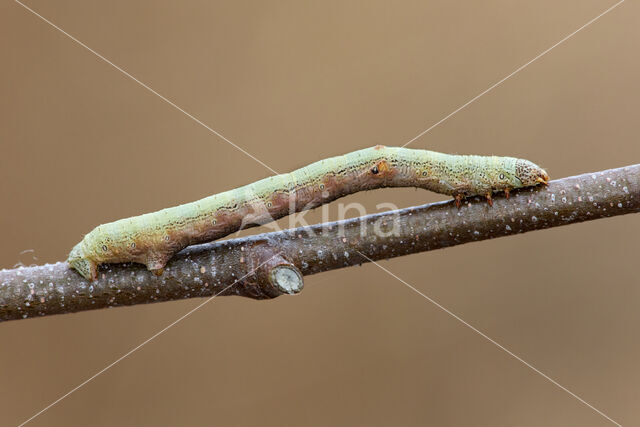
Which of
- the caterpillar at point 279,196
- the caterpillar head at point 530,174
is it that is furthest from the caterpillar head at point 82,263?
the caterpillar head at point 530,174

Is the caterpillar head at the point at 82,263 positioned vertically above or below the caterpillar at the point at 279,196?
below

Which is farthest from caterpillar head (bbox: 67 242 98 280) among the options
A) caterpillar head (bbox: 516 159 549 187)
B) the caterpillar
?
caterpillar head (bbox: 516 159 549 187)

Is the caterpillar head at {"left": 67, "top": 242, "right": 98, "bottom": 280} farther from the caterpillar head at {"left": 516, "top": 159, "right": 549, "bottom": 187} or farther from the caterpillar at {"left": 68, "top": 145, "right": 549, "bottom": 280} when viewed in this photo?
the caterpillar head at {"left": 516, "top": 159, "right": 549, "bottom": 187}

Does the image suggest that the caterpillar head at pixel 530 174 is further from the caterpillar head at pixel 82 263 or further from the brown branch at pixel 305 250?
the caterpillar head at pixel 82 263

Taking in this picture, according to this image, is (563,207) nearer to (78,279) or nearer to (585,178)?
(585,178)

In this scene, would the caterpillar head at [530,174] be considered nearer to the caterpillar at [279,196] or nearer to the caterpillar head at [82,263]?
the caterpillar at [279,196]

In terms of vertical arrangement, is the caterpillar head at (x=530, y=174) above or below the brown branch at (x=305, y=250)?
above

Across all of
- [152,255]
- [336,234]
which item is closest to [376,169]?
[336,234]
